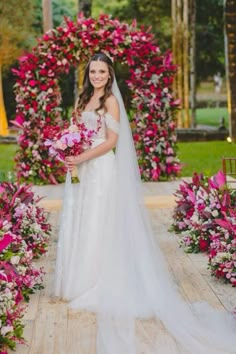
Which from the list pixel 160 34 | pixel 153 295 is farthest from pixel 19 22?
pixel 153 295

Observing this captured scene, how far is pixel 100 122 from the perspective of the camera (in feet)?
21.3

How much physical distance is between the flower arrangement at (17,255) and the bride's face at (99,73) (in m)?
1.40

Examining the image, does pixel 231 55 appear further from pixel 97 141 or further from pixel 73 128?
pixel 73 128

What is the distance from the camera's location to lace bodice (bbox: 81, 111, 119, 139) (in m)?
6.52

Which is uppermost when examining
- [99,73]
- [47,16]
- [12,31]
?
[47,16]

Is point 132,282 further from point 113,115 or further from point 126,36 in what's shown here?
point 126,36

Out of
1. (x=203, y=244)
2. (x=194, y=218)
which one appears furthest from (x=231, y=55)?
(x=203, y=244)

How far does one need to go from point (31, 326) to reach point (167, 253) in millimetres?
2908

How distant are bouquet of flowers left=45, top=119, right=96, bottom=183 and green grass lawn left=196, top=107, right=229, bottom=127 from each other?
97.9 ft

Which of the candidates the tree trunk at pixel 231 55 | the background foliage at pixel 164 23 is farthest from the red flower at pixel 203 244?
the background foliage at pixel 164 23

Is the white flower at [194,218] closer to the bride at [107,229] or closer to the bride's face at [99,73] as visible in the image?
the bride at [107,229]

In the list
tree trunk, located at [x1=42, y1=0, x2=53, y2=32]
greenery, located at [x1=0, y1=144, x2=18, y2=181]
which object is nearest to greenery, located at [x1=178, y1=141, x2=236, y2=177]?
greenery, located at [x1=0, y1=144, x2=18, y2=181]

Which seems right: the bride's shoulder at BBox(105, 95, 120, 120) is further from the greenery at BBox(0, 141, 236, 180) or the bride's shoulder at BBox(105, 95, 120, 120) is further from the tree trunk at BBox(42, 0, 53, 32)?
the tree trunk at BBox(42, 0, 53, 32)

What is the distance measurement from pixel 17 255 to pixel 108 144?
142 centimetres
